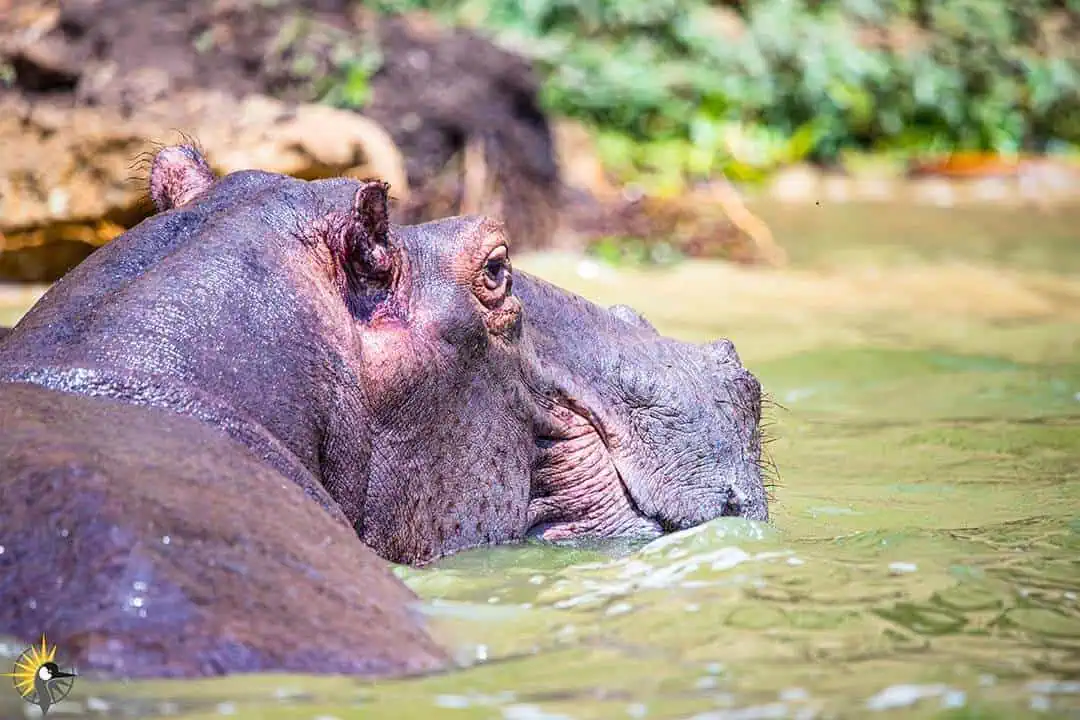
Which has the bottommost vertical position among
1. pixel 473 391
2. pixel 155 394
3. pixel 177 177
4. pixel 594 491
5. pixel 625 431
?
pixel 594 491

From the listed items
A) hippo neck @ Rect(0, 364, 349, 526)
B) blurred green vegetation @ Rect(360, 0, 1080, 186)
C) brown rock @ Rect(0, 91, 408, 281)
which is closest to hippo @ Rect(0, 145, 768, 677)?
hippo neck @ Rect(0, 364, 349, 526)

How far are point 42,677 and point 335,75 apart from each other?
374 inches

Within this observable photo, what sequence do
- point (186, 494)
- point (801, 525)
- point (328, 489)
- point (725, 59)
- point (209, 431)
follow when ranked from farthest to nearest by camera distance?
point (725, 59)
point (801, 525)
point (328, 489)
point (209, 431)
point (186, 494)

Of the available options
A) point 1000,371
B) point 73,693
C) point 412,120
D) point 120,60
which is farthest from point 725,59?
point 73,693

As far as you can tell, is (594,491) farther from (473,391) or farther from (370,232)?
(370,232)

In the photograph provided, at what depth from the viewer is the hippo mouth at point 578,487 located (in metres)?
3.99

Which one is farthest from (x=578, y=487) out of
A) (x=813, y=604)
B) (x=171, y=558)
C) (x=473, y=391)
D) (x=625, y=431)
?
(x=171, y=558)

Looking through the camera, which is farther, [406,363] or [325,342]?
[406,363]

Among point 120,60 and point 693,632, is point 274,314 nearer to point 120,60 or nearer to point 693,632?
point 693,632

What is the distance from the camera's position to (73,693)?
2537 millimetres

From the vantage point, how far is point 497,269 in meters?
3.78

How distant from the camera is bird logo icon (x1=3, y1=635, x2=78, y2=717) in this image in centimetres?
254

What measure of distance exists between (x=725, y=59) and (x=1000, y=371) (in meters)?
8.78

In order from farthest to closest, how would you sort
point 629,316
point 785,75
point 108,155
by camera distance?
point 785,75
point 108,155
point 629,316
